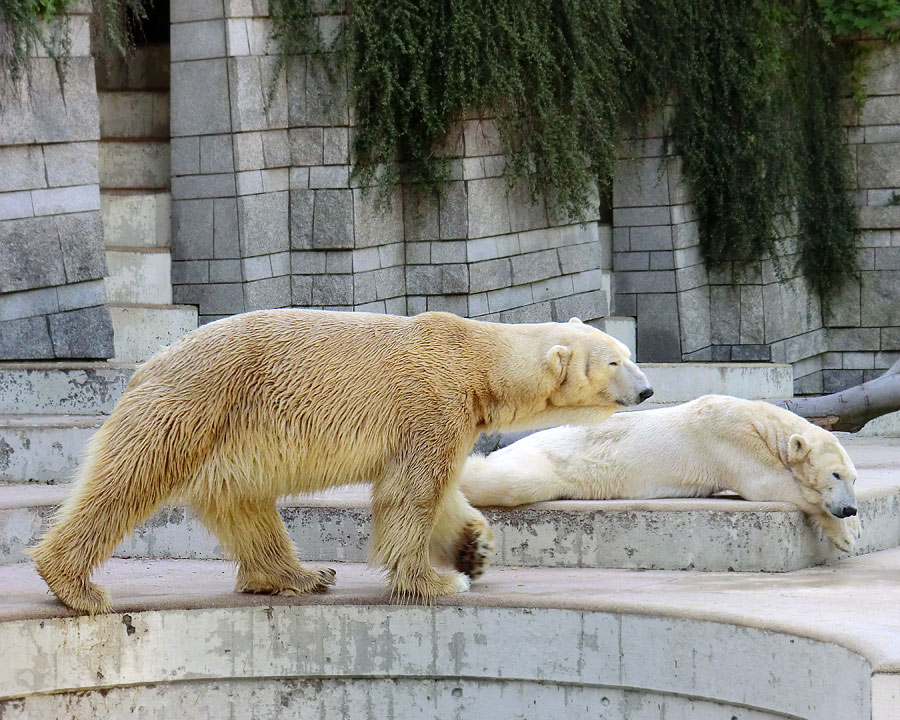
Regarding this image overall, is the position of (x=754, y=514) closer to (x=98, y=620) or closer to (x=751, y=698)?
(x=751, y=698)

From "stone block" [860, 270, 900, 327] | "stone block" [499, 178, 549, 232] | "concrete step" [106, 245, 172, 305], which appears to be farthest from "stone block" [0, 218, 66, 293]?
"stone block" [860, 270, 900, 327]

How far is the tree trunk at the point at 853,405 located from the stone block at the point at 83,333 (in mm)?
3520

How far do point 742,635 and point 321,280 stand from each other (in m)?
5.01

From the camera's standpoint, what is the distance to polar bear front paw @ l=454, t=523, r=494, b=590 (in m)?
4.66

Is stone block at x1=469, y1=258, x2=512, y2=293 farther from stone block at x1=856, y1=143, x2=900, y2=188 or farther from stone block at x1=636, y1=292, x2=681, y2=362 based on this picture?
stone block at x1=856, y1=143, x2=900, y2=188

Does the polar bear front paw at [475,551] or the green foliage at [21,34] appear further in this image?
the green foliage at [21,34]

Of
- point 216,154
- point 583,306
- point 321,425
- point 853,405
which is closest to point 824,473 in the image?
point 853,405

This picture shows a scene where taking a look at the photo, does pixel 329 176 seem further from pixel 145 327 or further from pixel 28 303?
pixel 28 303

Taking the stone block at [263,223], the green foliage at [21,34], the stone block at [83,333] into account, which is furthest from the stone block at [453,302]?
the green foliage at [21,34]

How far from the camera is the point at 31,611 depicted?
163 inches

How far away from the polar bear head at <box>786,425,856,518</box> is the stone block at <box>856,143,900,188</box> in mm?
7692

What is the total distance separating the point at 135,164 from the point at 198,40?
102 cm

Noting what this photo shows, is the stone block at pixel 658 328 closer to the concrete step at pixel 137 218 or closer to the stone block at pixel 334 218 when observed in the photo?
the stone block at pixel 334 218

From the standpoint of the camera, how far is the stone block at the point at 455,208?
8.95 meters
